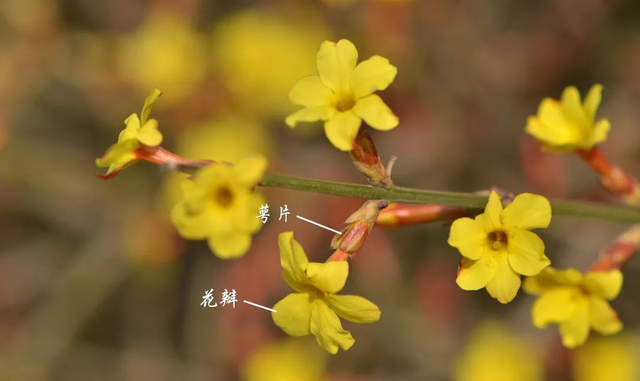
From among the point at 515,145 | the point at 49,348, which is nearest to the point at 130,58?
the point at 49,348

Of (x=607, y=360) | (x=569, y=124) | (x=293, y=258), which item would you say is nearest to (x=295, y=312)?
(x=293, y=258)

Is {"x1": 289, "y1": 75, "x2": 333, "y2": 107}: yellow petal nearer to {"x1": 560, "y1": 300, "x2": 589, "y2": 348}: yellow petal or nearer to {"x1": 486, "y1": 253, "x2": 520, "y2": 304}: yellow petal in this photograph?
{"x1": 486, "y1": 253, "x2": 520, "y2": 304}: yellow petal

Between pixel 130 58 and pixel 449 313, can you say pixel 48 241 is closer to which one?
pixel 130 58

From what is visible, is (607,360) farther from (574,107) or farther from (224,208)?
(224,208)

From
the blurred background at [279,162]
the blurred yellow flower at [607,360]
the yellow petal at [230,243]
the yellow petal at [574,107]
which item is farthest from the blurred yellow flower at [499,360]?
the yellow petal at [230,243]

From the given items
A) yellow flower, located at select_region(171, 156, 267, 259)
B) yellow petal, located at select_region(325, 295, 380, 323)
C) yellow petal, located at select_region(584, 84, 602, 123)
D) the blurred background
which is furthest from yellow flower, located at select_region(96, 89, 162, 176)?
the blurred background
